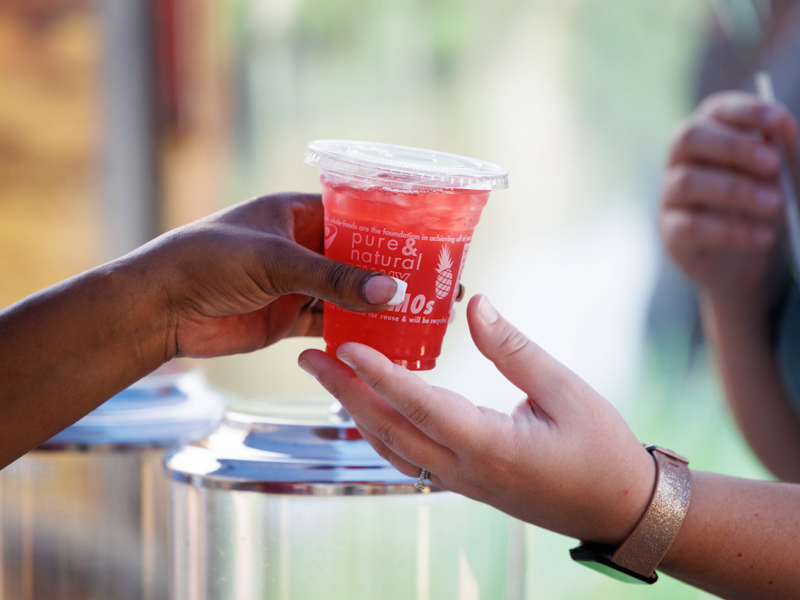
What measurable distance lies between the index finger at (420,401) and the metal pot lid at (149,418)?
0.39 meters

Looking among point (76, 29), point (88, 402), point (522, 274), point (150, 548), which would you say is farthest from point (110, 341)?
point (76, 29)

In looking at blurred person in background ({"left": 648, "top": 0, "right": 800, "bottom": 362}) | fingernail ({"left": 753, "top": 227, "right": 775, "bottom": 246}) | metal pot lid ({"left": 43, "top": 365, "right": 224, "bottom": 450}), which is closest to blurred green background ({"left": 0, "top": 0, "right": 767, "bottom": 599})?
blurred person in background ({"left": 648, "top": 0, "right": 800, "bottom": 362})

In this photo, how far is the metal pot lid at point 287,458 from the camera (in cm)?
86

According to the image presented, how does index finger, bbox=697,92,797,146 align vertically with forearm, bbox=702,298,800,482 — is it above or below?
above

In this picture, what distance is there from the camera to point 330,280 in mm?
699

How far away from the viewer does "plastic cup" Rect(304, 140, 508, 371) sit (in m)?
0.74

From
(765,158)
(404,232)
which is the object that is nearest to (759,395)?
(765,158)

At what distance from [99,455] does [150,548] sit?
0.16 meters

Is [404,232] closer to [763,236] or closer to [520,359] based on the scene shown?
[520,359]

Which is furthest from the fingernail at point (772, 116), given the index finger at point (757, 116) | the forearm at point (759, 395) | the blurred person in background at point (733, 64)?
the blurred person in background at point (733, 64)

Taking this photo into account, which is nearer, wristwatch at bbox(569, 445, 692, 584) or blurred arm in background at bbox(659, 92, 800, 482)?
wristwatch at bbox(569, 445, 692, 584)

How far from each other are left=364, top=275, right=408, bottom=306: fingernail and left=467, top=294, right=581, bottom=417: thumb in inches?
2.8

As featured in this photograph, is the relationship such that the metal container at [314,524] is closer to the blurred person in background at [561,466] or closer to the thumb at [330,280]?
the blurred person in background at [561,466]

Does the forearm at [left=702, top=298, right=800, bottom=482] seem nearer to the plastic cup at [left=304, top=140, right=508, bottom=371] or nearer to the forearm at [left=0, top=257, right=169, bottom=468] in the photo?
the plastic cup at [left=304, top=140, right=508, bottom=371]
